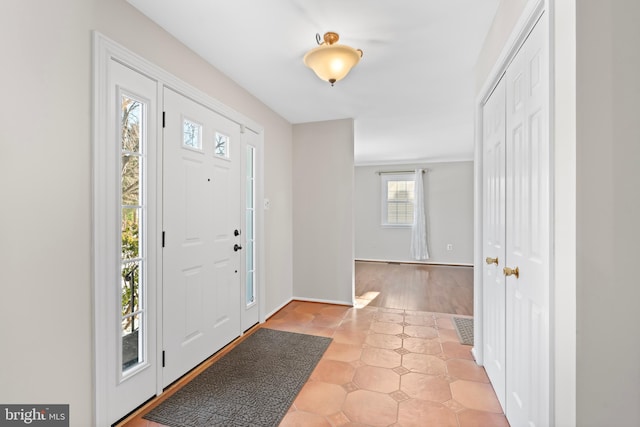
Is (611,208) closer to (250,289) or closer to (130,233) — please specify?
(130,233)

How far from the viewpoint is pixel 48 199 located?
1.30 m

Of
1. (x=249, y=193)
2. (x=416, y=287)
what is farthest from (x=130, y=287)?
(x=416, y=287)

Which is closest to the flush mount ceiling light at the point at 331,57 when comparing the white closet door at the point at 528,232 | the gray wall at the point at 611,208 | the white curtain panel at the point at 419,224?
the white closet door at the point at 528,232

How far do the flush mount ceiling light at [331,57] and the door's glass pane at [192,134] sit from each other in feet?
3.37

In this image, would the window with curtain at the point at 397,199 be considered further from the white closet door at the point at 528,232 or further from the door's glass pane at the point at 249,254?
the white closet door at the point at 528,232

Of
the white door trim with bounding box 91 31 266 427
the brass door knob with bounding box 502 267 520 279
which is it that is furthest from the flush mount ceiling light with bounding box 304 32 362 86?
the brass door knob with bounding box 502 267 520 279

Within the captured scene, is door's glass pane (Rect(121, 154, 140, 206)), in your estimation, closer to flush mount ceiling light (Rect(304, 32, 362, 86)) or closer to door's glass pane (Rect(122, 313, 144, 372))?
door's glass pane (Rect(122, 313, 144, 372))

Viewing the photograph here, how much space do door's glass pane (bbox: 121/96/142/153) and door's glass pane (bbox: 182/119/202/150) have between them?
1.15 ft

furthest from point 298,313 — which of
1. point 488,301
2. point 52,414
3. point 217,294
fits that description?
point 52,414

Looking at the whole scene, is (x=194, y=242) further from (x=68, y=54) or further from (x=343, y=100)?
(x=343, y=100)

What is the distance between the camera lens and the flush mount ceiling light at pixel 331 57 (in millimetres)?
1854

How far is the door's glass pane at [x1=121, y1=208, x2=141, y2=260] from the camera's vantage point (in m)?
1.70

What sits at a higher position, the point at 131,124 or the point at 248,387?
the point at 131,124

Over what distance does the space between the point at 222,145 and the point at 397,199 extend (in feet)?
17.5
